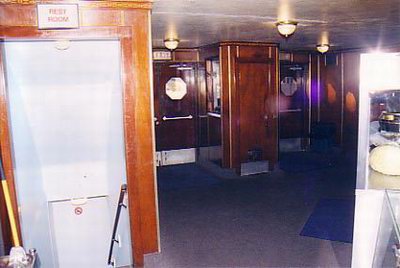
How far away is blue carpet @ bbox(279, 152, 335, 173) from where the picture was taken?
7500 millimetres

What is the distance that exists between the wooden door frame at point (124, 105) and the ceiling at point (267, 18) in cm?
55

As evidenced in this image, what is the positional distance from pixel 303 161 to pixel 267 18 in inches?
178

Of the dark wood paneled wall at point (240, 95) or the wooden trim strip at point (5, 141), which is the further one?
the dark wood paneled wall at point (240, 95)

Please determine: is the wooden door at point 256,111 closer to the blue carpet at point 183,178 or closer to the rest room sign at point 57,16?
the blue carpet at point 183,178

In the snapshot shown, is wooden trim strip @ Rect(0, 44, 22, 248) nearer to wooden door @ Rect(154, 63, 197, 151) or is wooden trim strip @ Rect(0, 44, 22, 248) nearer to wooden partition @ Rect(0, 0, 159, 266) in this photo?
wooden partition @ Rect(0, 0, 159, 266)

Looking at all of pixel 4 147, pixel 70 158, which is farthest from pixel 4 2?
pixel 70 158

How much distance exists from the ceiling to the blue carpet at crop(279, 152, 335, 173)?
2.56 meters

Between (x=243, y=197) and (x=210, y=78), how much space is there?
289 cm

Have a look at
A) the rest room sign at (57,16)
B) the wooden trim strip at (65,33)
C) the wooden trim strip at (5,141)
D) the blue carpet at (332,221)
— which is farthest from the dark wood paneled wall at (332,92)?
the wooden trim strip at (5,141)

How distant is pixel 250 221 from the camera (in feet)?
15.5

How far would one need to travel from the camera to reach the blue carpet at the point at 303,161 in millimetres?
7500

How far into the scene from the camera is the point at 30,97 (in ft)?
14.5

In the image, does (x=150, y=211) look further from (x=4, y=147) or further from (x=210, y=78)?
(x=210, y=78)

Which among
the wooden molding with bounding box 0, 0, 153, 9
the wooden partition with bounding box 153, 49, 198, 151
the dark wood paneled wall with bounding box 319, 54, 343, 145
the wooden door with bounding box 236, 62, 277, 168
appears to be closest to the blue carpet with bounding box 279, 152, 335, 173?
the wooden door with bounding box 236, 62, 277, 168
